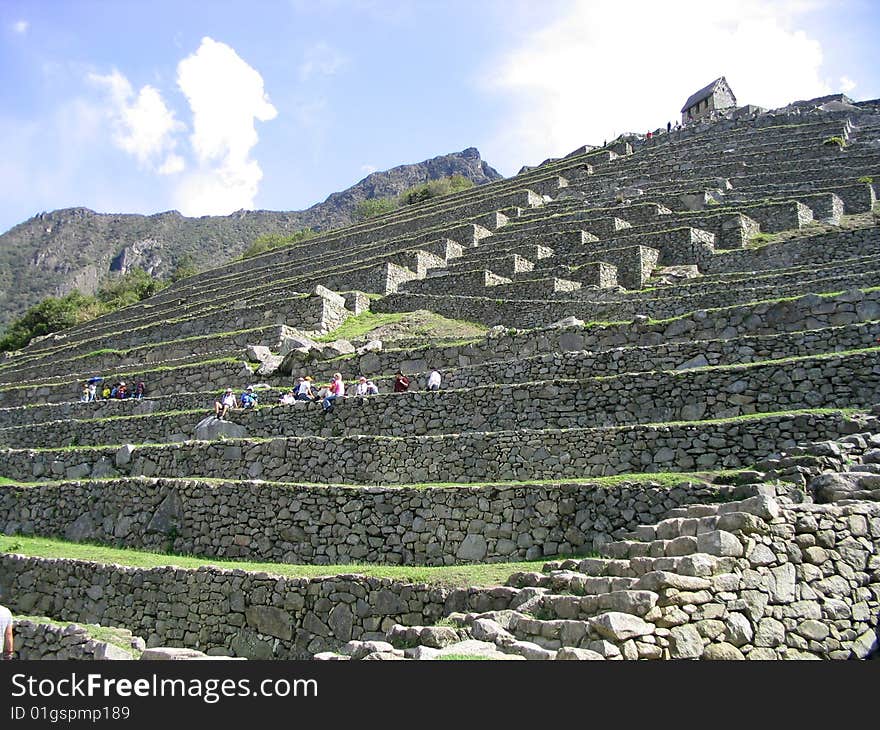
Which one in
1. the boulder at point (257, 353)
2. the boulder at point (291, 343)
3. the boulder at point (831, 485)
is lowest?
the boulder at point (831, 485)

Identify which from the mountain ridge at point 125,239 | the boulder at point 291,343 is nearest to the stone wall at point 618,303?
the boulder at point 291,343

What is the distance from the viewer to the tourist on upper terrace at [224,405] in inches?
790

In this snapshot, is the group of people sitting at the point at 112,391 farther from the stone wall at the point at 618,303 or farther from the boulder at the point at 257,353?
the stone wall at the point at 618,303

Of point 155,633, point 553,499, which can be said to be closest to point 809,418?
point 553,499

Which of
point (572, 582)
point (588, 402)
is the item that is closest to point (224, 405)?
point (588, 402)

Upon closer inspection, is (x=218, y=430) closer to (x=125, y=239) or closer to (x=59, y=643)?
(x=59, y=643)

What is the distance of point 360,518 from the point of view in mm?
13992

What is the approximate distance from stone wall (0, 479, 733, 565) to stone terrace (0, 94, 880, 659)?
1.6 inches

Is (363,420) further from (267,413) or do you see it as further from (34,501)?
(34,501)

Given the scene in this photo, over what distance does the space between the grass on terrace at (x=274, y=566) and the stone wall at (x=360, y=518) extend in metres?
0.42

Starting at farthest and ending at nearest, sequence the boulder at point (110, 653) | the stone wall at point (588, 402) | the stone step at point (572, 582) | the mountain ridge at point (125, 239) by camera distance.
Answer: the mountain ridge at point (125, 239), the stone wall at point (588, 402), the boulder at point (110, 653), the stone step at point (572, 582)

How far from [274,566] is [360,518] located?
5.34 ft

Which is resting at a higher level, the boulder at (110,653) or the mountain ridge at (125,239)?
the mountain ridge at (125,239)

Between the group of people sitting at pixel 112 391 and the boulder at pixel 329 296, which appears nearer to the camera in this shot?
the group of people sitting at pixel 112 391
